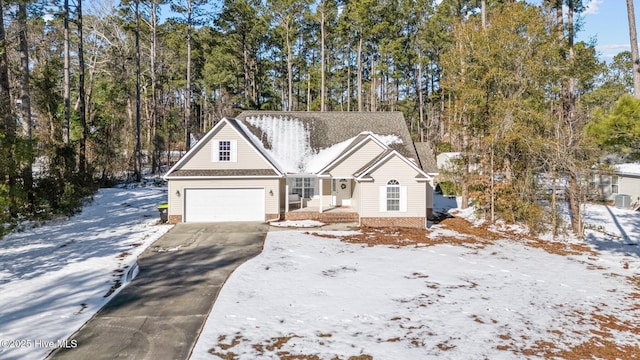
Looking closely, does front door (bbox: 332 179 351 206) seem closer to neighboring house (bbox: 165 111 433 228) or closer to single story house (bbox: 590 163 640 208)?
neighboring house (bbox: 165 111 433 228)

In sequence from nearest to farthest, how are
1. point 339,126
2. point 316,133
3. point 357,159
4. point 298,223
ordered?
point 298,223
point 357,159
point 316,133
point 339,126

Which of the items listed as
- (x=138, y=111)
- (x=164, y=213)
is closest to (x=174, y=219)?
(x=164, y=213)

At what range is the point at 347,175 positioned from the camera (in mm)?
20281

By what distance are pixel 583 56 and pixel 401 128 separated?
981 cm

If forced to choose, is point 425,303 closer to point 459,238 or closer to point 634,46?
point 459,238

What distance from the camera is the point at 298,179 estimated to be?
879 inches

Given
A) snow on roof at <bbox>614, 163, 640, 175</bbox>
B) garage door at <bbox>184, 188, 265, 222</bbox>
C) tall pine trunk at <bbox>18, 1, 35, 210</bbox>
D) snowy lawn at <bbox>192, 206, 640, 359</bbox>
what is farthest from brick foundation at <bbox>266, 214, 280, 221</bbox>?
snow on roof at <bbox>614, 163, 640, 175</bbox>

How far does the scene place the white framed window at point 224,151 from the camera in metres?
19.8

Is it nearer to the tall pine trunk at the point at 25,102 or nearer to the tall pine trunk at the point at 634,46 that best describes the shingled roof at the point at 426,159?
the tall pine trunk at the point at 634,46

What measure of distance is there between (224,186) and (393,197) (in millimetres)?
8861

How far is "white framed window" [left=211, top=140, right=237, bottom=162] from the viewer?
1981 cm

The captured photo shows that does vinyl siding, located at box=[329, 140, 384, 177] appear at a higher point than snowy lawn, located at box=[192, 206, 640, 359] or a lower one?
higher

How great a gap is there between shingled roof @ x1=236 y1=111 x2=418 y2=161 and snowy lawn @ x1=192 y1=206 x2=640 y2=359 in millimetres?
8694

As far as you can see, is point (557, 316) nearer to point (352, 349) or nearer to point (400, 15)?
point (352, 349)
